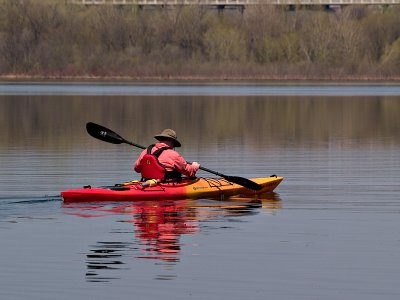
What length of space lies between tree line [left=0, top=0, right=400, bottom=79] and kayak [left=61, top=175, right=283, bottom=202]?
8035cm

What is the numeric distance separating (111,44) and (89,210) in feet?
304

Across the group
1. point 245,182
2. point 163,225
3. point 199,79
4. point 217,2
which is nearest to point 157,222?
point 163,225

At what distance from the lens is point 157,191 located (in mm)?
20750

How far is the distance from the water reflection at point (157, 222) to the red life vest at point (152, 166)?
45 cm

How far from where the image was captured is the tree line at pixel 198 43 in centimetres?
10556

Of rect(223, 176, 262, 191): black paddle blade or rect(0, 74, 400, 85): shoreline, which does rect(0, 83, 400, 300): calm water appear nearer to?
rect(223, 176, 262, 191): black paddle blade

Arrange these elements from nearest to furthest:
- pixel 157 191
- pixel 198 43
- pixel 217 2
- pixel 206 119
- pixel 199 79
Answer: pixel 157 191 → pixel 206 119 → pixel 199 79 → pixel 198 43 → pixel 217 2

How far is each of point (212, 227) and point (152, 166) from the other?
2.74 m

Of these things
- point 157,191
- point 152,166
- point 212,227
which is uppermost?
point 152,166

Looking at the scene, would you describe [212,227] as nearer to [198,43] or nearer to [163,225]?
[163,225]

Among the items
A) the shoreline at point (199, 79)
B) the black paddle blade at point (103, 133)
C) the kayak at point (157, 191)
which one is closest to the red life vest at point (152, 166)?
the kayak at point (157, 191)

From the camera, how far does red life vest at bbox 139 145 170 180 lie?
20.8m

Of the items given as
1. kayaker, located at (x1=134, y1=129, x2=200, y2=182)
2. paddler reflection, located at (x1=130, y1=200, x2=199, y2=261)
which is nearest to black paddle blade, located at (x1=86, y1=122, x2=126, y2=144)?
kayaker, located at (x1=134, y1=129, x2=200, y2=182)

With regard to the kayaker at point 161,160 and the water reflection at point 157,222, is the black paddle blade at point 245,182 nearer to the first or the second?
the water reflection at point 157,222
